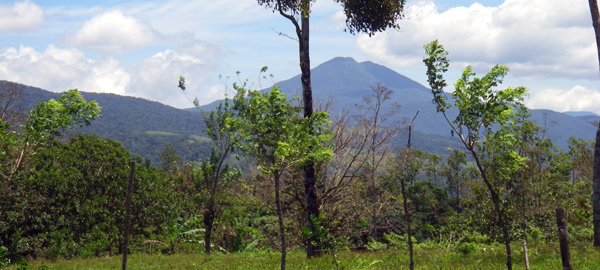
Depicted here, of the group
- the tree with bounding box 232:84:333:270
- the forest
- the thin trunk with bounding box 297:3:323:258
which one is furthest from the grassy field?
the tree with bounding box 232:84:333:270

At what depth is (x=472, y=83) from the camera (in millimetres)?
10430

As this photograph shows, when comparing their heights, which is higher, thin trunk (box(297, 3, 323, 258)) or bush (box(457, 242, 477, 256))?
thin trunk (box(297, 3, 323, 258))

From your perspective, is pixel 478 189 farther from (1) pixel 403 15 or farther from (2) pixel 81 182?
(2) pixel 81 182

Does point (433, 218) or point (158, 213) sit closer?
point (158, 213)

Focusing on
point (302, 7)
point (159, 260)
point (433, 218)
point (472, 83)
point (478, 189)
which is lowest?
point (433, 218)

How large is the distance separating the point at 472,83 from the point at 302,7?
5.31m

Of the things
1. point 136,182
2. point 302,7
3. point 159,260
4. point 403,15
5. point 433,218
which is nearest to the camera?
point 302,7

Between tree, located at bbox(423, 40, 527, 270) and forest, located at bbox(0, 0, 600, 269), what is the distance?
0.04 m

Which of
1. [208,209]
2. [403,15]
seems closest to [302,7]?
[403,15]

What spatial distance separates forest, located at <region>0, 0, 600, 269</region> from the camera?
9383 mm

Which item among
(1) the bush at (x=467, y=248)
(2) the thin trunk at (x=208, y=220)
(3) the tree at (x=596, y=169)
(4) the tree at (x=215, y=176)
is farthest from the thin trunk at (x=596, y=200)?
(2) the thin trunk at (x=208, y=220)

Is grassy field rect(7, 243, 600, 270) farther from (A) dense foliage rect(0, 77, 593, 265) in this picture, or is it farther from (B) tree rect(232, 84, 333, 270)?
(B) tree rect(232, 84, 333, 270)

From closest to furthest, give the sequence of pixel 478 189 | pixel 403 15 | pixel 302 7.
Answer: pixel 302 7
pixel 403 15
pixel 478 189

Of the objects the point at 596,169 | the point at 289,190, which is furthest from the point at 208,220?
the point at 596,169
